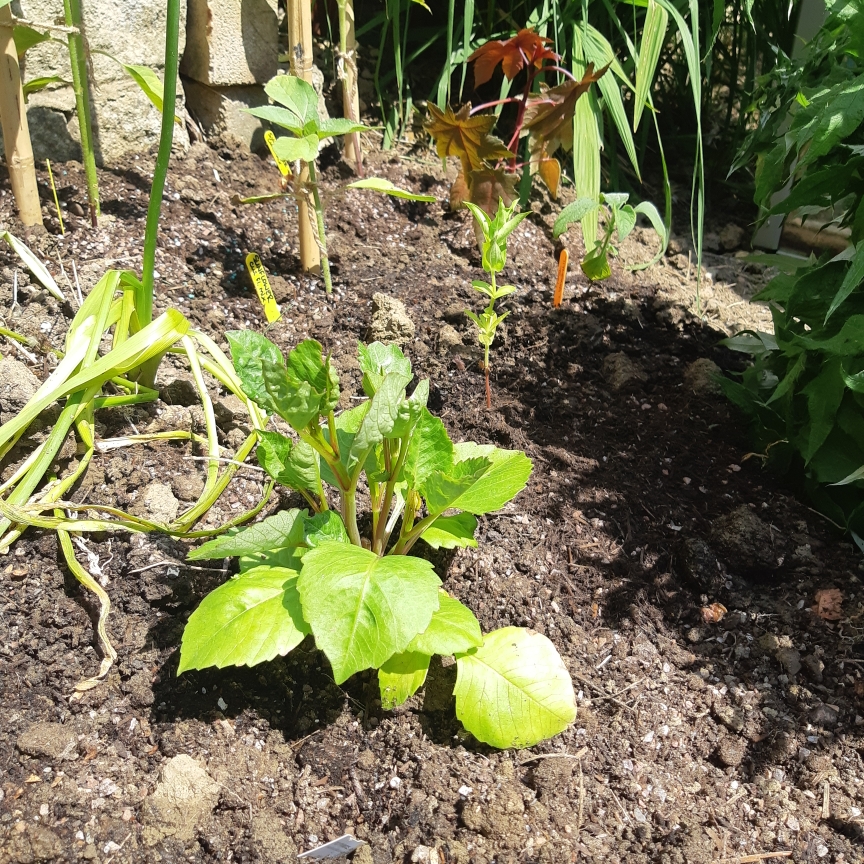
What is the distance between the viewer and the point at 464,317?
209cm

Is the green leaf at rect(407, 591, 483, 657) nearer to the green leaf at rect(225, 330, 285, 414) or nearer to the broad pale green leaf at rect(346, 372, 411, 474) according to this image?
the broad pale green leaf at rect(346, 372, 411, 474)

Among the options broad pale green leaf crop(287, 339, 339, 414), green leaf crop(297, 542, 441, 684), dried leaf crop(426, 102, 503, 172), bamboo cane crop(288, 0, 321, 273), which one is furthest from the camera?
dried leaf crop(426, 102, 503, 172)

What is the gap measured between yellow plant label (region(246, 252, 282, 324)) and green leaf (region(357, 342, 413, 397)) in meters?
0.67

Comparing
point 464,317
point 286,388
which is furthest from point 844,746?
point 464,317

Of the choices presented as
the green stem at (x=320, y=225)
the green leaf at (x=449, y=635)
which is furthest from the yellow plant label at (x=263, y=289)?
the green leaf at (x=449, y=635)

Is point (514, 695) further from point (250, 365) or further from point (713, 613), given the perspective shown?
point (250, 365)

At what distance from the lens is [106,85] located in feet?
7.40

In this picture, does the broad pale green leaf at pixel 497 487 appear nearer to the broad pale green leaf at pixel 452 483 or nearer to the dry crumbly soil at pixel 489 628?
the broad pale green leaf at pixel 452 483

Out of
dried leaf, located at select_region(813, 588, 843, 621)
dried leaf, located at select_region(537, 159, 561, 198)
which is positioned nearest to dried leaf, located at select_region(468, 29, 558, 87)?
dried leaf, located at select_region(537, 159, 561, 198)

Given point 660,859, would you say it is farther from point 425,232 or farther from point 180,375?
point 425,232

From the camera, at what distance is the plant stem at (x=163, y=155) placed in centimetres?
141

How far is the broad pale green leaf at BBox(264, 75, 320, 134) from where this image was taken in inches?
70.0

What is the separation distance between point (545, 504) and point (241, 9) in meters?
1.79

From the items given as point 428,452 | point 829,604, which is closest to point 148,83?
point 428,452
